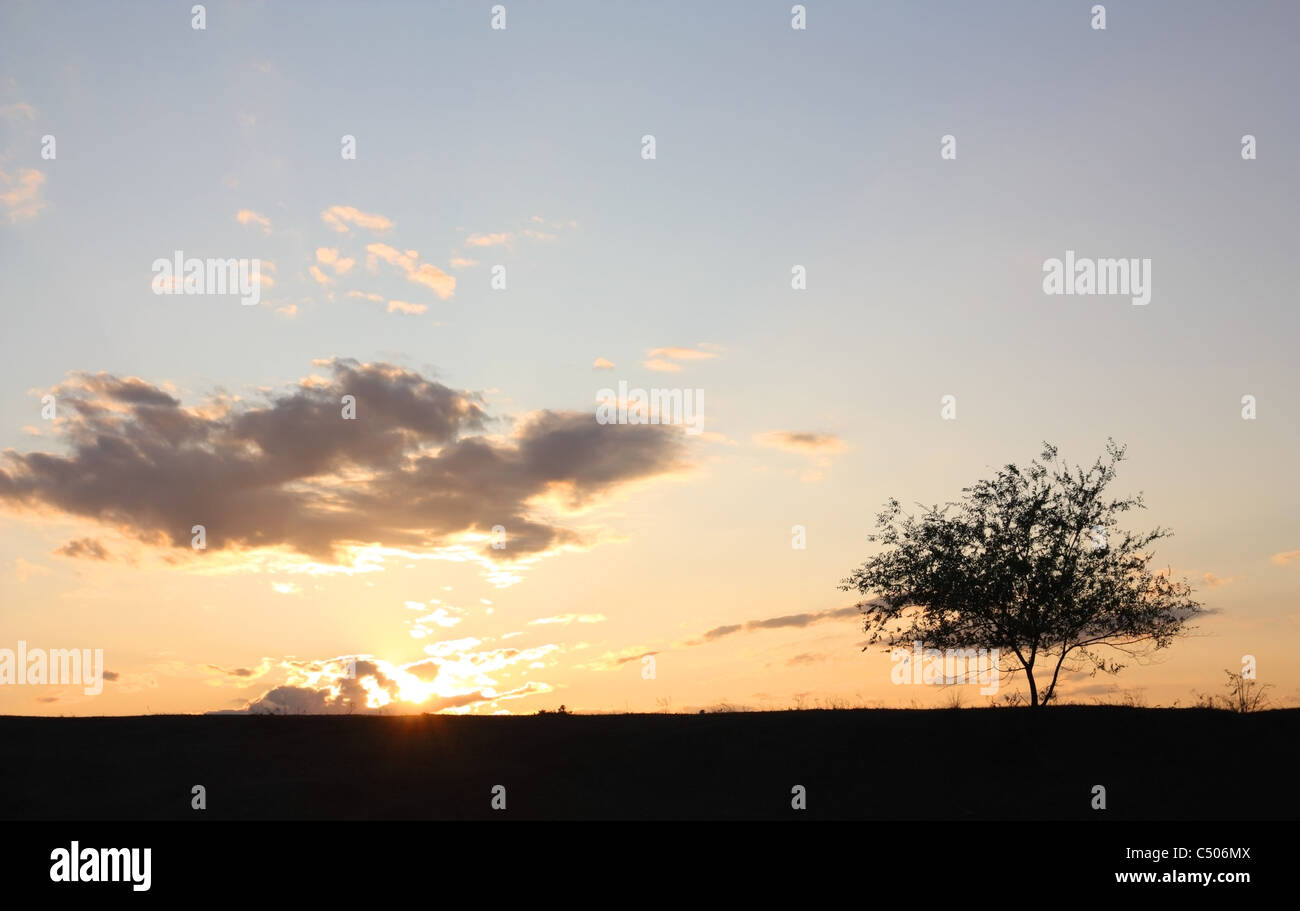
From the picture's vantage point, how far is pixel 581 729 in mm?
48906

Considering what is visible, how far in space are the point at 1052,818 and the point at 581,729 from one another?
64.6ft

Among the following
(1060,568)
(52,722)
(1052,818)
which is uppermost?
(1060,568)

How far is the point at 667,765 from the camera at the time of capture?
44.6m

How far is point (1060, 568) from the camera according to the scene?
1715 inches

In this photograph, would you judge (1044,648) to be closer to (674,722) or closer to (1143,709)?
(1143,709)

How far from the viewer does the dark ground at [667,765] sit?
133 ft

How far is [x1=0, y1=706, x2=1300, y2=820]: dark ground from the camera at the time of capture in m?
40.5

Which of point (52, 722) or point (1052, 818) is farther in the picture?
point (52, 722)
